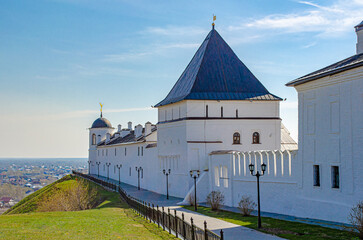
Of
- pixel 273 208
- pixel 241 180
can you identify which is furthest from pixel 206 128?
pixel 273 208

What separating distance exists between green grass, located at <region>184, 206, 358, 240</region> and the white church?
62.1 inches

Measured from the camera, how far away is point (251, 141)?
34375mm

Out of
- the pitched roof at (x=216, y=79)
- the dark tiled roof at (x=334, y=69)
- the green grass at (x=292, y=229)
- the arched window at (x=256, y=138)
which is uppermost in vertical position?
the pitched roof at (x=216, y=79)

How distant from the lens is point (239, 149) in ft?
112

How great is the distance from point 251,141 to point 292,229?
1791cm

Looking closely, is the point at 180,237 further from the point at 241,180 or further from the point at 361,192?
the point at 241,180

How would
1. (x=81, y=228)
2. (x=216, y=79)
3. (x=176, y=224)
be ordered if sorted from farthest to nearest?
(x=216, y=79) → (x=81, y=228) → (x=176, y=224)

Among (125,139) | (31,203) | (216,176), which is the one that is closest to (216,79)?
(216,176)

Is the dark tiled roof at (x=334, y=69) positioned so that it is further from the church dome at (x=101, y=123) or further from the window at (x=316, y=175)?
the church dome at (x=101, y=123)

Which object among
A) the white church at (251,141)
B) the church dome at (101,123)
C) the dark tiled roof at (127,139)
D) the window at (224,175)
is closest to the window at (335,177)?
the white church at (251,141)

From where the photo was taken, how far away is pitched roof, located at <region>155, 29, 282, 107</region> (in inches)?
1341

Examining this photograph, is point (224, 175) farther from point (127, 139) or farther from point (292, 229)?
point (127, 139)

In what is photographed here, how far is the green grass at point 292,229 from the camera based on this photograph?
48.7 feet

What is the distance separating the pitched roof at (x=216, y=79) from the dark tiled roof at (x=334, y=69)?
13063mm
